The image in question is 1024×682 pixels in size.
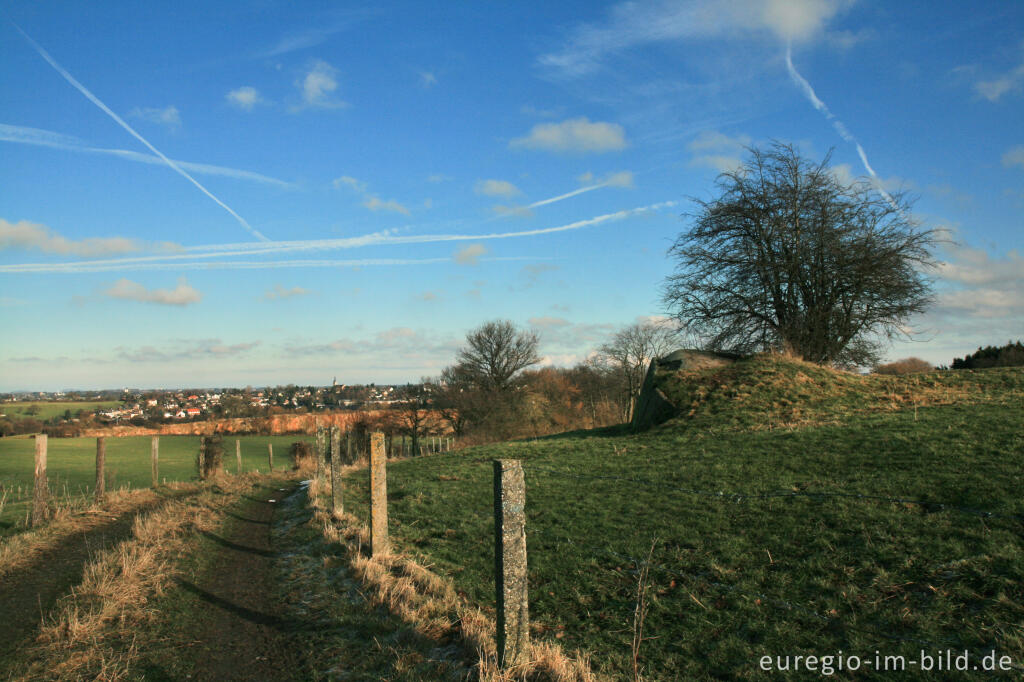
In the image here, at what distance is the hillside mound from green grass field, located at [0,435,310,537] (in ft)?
62.0

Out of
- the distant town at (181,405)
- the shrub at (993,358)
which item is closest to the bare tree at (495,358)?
the distant town at (181,405)

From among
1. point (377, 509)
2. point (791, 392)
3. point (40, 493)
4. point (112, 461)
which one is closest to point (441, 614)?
point (377, 509)

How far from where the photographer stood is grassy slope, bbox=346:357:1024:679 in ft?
17.7

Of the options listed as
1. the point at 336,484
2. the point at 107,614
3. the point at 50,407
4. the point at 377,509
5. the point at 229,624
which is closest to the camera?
the point at 107,614

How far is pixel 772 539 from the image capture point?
24.6 ft

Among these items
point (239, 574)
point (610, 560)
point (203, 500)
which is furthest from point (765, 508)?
point (203, 500)

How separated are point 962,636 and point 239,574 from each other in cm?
866

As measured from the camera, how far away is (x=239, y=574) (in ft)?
28.3

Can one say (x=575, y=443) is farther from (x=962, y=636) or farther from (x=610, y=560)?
(x=962, y=636)

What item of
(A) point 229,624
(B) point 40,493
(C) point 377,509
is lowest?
(A) point 229,624

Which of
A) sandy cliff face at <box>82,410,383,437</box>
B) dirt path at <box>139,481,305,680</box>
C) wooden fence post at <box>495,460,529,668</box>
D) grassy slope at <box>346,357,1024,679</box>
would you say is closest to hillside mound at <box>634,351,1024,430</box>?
grassy slope at <box>346,357,1024,679</box>

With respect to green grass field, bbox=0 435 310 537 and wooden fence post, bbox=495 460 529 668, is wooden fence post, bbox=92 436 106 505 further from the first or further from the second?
wooden fence post, bbox=495 460 529 668

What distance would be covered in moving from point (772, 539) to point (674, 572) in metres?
1.42

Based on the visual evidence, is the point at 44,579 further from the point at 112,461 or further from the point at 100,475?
the point at 112,461
